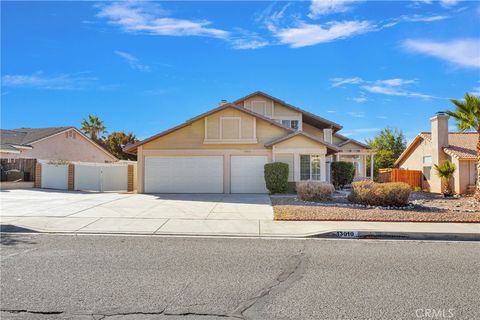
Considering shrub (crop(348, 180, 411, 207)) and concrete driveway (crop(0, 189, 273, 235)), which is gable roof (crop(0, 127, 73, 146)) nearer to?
concrete driveway (crop(0, 189, 273, 235))

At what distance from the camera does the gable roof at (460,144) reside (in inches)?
885

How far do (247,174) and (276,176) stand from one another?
2.22 metres

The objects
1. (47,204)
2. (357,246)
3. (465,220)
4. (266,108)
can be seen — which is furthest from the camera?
(266,108)

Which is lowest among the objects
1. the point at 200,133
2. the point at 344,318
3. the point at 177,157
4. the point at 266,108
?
the point at 344,318

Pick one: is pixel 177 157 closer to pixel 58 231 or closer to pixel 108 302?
pixel 58 231

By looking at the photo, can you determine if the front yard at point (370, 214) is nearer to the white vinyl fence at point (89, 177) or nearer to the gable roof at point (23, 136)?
the white vinyl fence at point (89, 177)

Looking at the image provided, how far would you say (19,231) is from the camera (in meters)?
9.66

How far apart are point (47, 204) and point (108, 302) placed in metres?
11.8

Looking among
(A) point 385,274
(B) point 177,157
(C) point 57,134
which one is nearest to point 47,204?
(B) point 177,157

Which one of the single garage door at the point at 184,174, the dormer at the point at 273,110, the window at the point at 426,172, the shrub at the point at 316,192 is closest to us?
the shrub at the point at 316,192

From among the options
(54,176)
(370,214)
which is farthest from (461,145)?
(54,176)

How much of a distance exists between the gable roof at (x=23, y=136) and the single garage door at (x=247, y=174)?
60.7 ft

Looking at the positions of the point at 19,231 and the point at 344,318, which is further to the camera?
the point at 19,231

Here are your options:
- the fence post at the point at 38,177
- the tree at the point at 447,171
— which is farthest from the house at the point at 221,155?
the fence post at the point at 38,177
